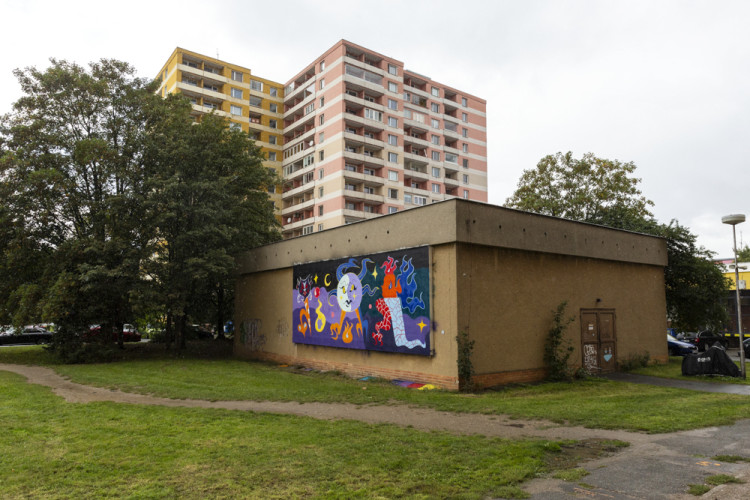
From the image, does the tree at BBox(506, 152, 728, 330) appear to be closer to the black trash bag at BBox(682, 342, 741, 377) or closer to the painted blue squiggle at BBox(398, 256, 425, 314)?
the black trash bag at BBox(682, 342, 741, 377)

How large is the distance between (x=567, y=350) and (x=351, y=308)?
22.5ft

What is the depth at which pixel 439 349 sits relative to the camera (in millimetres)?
13336

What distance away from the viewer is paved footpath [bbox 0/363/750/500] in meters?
5.21

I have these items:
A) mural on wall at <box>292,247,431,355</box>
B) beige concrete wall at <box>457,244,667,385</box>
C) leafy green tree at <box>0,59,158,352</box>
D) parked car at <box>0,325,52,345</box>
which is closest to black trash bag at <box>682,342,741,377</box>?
beige concrete wall at <box>457,244,667,385</box>

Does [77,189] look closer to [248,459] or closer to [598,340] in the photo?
[248,459]

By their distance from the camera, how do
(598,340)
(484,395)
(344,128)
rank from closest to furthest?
1. (484,395)
2. (598,340)
3. (344,128)

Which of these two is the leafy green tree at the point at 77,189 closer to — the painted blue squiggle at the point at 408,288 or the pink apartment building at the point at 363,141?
the painted blue squiggle at the point at 408,288

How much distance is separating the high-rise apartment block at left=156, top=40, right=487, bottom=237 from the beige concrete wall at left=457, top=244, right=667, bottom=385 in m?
38.9

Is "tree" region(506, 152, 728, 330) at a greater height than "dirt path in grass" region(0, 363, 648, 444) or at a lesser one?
greater

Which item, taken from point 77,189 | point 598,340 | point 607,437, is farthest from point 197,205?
point 607,437

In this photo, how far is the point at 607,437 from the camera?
7.69 metres

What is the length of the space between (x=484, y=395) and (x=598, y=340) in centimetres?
638

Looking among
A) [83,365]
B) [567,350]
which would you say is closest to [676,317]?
[567,350]

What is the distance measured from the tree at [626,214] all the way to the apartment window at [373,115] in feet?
92.1
